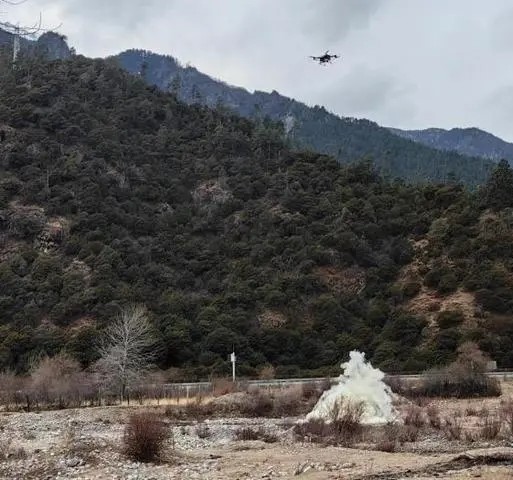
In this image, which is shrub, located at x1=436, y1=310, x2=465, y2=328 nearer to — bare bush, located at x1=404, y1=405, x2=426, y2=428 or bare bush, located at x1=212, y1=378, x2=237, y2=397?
bare bush, located at x1=212, y1=378, x2=237, y2=397

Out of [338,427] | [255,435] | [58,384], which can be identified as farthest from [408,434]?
[58,384]

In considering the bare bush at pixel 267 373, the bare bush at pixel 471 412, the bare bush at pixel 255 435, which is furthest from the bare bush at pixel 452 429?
the bare bush at pixel 267 373

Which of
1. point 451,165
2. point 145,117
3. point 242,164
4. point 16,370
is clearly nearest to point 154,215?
point 242,164

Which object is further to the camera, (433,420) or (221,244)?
(221,244)

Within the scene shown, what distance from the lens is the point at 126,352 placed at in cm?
4466

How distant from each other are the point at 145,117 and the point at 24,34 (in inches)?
3518

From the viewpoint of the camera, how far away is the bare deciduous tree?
44.2 meters

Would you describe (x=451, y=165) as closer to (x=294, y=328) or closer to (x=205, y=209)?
(x=205, y=209)

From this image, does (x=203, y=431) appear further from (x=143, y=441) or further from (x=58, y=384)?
(x=58, y=384)

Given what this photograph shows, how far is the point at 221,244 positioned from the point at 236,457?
181 feet

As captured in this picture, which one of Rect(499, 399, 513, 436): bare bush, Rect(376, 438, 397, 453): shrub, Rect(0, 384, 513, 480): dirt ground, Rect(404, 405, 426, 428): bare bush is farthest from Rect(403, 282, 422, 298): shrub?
Rect(376, 438, 397, 453): shrub

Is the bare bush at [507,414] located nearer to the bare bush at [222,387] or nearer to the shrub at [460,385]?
the shrub at [460,385]

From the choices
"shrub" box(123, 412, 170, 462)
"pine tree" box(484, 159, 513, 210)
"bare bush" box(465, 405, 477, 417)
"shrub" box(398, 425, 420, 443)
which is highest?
"pine tree" box(484, 159, 513, 210)

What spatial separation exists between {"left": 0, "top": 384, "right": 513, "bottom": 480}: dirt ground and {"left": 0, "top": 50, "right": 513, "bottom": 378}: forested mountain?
26580 millimetres
